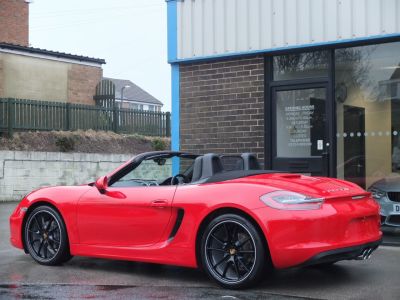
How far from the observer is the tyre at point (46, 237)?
6.72 meters

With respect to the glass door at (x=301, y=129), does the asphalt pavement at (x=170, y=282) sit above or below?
below

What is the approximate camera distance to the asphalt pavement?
5328mm

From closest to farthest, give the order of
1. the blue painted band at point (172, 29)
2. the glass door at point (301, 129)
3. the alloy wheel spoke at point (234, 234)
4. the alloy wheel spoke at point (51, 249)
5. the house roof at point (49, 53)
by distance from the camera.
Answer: the alloy wheel spoke at point (234, 234) < the alloy wheel spoke at point (51, 249) < the glass door at point (301, 129) < the blue painted band at point (172, 29) < the house roof at point (49, 53)

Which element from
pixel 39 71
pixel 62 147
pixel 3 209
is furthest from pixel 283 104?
pixel 39 71

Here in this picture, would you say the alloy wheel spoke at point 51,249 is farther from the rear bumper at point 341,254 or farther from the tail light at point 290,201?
the rear bumper at point 341,254

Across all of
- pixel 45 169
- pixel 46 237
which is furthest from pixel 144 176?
pixel 45 169

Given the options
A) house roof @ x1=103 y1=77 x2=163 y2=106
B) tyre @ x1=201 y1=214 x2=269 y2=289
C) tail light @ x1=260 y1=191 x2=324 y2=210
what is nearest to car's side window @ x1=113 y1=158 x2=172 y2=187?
tyre @ x1=201 y1=214 x2=269 y2=289

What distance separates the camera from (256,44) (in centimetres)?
1010

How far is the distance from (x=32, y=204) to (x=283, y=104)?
15.7 feet

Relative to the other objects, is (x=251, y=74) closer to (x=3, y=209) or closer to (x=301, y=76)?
(x=301, y=76)

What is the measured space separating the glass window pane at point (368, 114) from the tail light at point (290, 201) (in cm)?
391

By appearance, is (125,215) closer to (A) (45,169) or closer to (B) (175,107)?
(B) (175,107)

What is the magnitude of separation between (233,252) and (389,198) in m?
3.89

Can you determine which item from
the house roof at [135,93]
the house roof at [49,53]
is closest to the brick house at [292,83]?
the house roof at [49,53]
